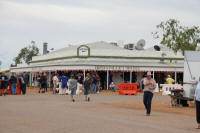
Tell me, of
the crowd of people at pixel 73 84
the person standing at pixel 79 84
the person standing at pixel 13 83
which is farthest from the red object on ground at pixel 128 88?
the person standing at pixel 13 83

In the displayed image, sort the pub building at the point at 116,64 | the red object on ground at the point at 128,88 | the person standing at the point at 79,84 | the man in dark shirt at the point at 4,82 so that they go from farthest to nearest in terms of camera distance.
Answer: the pub building at the point at 116,64 → the red object on ground at the point at 128,88 → the person standing at the point at 79,84 → the man in dark shirt at the point at 4,82

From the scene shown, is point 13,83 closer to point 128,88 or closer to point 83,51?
point 128,88

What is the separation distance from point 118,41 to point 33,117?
44774 millimetres

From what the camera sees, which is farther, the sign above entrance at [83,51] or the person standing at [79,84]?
the sign above entrance at [83,51]

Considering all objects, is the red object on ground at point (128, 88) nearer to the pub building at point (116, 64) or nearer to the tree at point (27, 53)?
the pub building at point (116, 64)

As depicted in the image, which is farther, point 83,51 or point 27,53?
point 27,53

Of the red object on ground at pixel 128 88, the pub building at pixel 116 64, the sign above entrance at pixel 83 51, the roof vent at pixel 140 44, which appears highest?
the roof vent at pixel 140 44

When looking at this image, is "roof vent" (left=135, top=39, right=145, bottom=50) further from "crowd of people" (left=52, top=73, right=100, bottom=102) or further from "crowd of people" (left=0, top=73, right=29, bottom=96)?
"crowd of people" (left=0, top=73, right=29, bottom=96)

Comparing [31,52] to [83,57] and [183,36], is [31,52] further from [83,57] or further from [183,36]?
[183,36]

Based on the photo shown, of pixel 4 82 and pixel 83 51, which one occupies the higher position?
pixel 83 51

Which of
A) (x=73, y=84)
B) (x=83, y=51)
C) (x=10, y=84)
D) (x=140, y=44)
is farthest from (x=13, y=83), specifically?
(x=140, y=44)

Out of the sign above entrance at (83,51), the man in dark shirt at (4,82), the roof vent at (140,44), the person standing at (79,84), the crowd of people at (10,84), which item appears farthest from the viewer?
the roof vent at (140,44)

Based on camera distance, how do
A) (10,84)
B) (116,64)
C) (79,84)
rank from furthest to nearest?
(116,64) < (79,84) < (10,84)

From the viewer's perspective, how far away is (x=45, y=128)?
11984 mm
